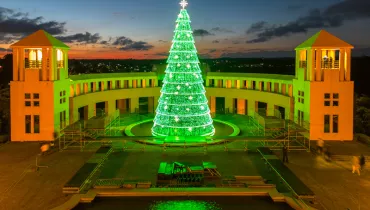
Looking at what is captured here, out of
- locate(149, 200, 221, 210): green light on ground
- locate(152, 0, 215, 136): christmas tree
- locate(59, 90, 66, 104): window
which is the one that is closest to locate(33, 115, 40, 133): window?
locate(59, 90, 66, 104): window

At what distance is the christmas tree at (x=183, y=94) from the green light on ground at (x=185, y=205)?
12.0m

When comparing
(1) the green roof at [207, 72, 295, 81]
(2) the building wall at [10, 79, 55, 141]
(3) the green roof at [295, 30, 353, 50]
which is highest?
(3) the green roof at [295, 30, 353, 50]

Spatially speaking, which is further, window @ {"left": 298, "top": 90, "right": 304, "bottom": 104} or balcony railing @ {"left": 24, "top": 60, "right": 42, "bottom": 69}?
window @ {"left": 298, "top": 90, "right": 304, "bottom": 104}

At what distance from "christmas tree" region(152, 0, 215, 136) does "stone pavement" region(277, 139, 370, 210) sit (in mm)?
6838

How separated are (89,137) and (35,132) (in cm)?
489

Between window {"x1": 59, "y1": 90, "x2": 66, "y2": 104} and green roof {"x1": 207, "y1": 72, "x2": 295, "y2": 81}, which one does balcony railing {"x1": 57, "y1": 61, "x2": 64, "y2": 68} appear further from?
green roof {"x1": 207, "y1": 72, "x2": 295, "y2": 81}

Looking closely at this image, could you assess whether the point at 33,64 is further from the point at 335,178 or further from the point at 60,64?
the point at 335,178

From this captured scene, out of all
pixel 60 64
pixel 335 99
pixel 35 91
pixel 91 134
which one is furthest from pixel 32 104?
pixel 335 99

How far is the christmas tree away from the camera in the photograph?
1073 inches

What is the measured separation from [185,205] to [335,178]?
30.3 feet

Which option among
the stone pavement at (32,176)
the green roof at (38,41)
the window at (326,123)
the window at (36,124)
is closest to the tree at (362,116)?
the window at (326,123)

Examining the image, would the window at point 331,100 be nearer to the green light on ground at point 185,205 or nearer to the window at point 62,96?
the green light on ground at point 185,205

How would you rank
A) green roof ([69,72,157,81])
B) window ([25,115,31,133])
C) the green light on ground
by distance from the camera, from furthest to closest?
green roof ([69,72,157,81])
window ([25,115,31,133])
the green light on ground

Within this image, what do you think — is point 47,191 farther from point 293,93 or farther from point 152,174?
point 293,93
